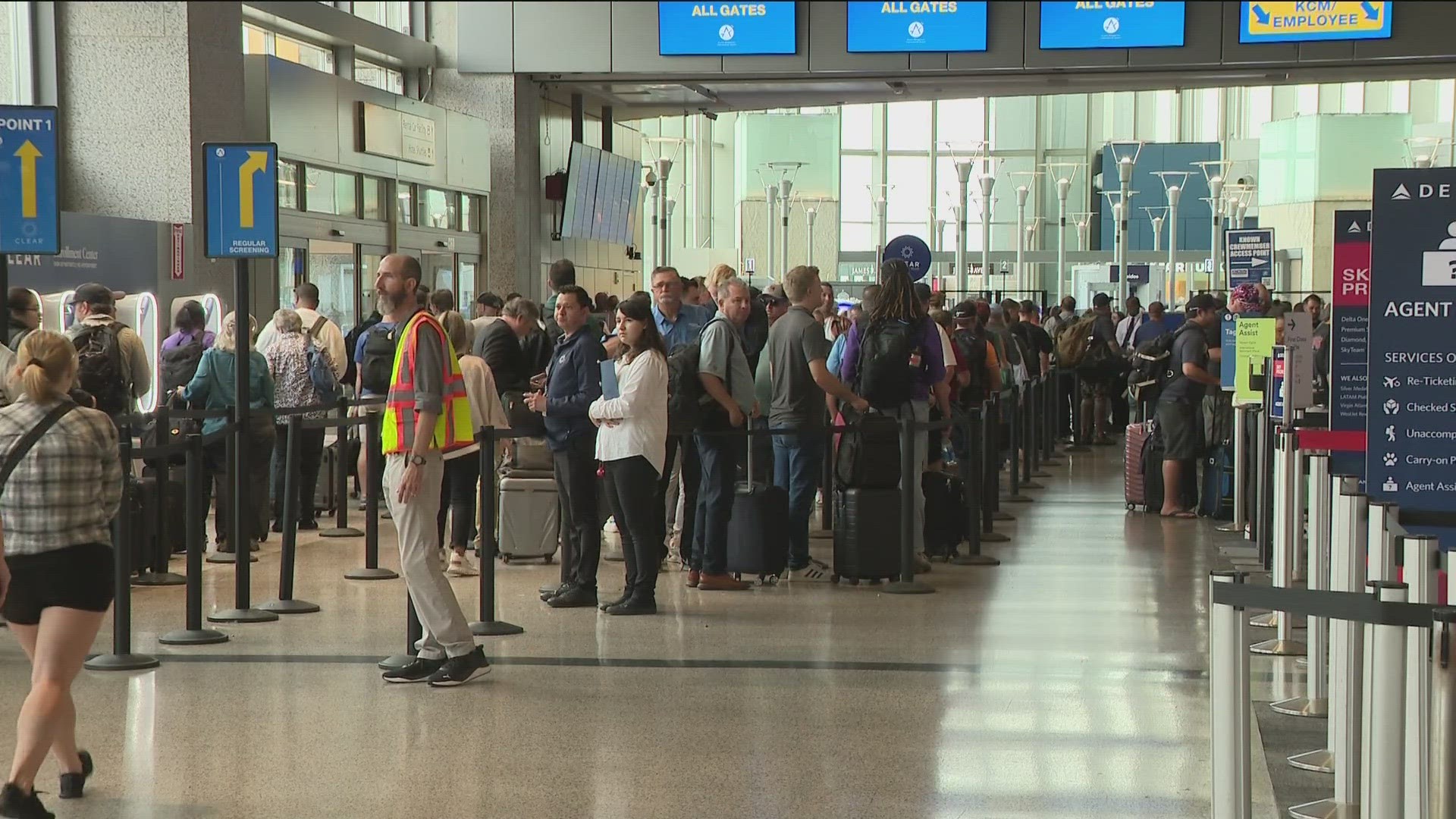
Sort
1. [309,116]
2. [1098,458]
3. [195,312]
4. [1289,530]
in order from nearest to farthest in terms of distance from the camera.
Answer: [1289,530], [195,312], [309,116], [1098,458]

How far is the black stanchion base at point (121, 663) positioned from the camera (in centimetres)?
738

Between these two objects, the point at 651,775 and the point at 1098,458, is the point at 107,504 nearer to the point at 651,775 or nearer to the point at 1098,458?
the point at 651,775

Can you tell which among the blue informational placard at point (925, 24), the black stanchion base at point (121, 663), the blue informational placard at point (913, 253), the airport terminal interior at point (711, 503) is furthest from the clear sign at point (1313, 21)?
the black stanchion base at point (121, 663)

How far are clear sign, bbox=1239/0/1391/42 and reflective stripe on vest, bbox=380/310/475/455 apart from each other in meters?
14.6

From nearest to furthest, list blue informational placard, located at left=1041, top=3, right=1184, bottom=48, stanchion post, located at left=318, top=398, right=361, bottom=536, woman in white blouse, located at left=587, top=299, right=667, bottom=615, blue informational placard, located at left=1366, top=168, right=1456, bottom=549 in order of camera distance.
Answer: blue informational placard, located at left=1366, top=168, right=1456, bottom=549, woman in white blouse, located at left=587, top=299, right=667, bottom=615, stanchion post, located at left=318, top=398, right=361, bottom=536, blue informational placard, located at left=1041, top=3, right=1184, bottom=48

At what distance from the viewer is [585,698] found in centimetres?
684

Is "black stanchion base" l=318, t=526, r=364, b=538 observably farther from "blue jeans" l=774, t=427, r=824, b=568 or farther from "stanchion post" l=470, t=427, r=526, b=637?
"stanchion post" l=470, t=427, r=526, b=637

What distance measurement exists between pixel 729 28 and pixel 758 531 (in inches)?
430

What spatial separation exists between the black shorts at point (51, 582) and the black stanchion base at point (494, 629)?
10.5 feet

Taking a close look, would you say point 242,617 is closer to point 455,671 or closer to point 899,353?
point 455,671

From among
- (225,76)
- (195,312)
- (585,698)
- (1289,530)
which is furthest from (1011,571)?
(225,76)

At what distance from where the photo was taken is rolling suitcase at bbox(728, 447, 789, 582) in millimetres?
9711

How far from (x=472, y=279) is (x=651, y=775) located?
16.8 meters

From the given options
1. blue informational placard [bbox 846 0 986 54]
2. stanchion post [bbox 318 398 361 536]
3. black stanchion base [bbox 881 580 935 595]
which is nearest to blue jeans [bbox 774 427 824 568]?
black stanchion base [bbox 881 580 935 595]
